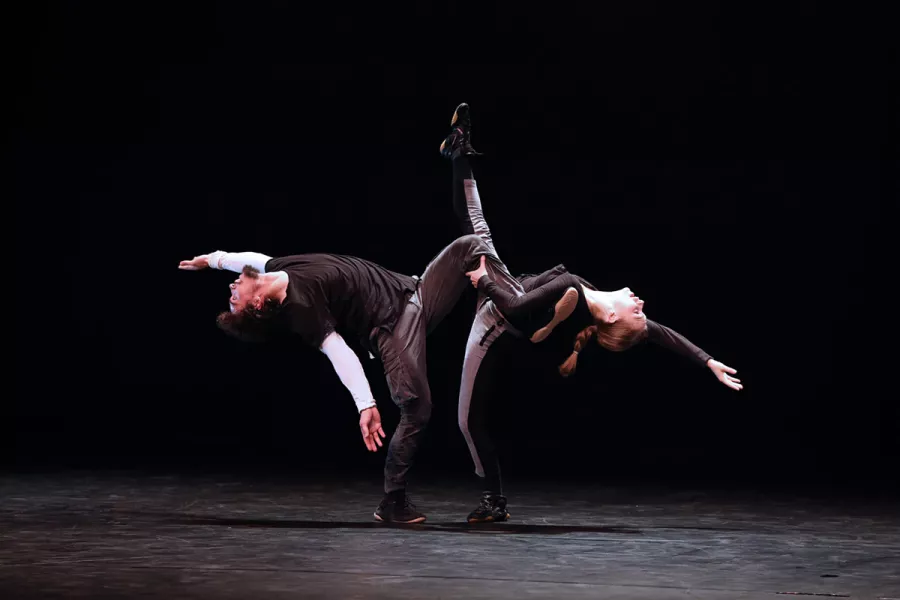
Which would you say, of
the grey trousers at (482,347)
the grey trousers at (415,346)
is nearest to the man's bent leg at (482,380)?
the grey trousers at (482,347)

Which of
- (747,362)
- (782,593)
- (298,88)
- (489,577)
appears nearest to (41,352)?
(298,88)

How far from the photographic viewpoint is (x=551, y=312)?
4.31 m

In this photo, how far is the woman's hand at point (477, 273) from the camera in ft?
14.1

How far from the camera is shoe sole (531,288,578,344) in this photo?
417cm

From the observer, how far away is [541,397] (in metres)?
6.88

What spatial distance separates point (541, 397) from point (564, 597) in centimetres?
385

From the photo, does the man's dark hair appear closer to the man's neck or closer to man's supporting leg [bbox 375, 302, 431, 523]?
the man's neck

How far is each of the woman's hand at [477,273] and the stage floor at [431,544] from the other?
2.77ft

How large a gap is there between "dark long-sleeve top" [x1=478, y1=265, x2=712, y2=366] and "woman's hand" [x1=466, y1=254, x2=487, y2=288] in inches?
0.8

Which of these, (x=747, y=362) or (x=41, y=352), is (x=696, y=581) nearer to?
(x=747, y=362)

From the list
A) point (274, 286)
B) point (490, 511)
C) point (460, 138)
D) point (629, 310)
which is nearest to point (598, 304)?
point (629, 310)

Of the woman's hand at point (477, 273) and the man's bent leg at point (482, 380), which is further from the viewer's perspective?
the man's bent leg at point (482, 380)

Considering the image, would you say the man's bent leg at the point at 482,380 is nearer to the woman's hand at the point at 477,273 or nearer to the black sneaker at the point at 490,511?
the black sneaker at the point at 490,511

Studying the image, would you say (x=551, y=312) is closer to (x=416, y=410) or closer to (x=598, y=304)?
(x=598, y=304)
